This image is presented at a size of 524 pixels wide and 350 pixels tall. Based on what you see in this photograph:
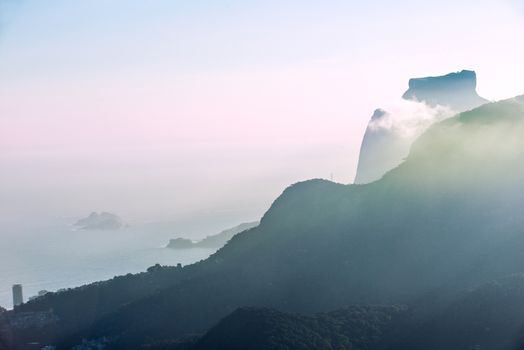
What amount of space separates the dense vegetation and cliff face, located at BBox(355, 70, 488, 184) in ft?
149

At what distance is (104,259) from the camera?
176 metres

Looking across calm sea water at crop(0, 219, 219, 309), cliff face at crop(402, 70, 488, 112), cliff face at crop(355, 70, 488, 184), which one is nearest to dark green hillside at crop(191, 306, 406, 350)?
cliff face at crop(355, 70, 488, 184)

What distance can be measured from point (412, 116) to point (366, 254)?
72264 millimetres

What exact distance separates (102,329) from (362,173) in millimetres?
78506

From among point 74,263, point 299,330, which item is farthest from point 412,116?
point 74,263

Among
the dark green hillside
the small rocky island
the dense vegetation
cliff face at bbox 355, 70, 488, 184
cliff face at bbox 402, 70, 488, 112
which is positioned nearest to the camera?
the dark green hillside

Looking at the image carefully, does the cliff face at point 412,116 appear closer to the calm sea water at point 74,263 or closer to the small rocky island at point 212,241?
the calm sea water at point 74,263

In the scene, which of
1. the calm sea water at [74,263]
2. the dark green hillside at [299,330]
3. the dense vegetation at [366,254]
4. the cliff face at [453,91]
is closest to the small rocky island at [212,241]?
the calm sea water at [74,263]

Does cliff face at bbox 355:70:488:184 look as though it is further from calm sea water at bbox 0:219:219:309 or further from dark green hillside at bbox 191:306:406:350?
dark green hillside at bbox 191:306:406:350

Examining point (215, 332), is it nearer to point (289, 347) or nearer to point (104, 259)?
point (289, 347)

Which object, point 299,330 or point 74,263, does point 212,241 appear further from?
point 299,330

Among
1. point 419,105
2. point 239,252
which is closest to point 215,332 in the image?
point 239,252

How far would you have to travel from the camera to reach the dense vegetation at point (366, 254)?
5869 cm

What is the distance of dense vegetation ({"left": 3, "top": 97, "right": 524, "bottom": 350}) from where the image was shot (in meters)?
58.7
